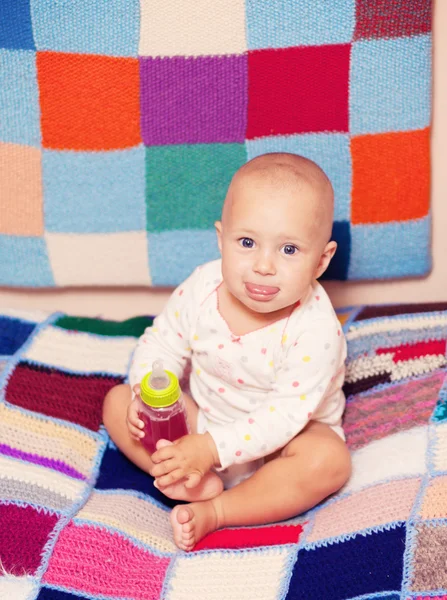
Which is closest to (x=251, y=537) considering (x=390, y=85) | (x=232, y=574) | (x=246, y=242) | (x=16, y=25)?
(x=232, y=574)

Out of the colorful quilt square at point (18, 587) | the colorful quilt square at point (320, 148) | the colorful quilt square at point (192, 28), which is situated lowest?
the colorful quilt square at point (18, 587)

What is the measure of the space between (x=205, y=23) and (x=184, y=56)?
6 centimetres

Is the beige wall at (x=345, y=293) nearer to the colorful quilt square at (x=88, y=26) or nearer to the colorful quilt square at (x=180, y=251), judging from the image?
the colorful quilt square at (x=180, y=251)

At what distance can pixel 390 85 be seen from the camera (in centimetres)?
124

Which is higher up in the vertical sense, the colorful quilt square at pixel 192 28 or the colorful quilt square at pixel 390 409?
the colorful quilt square at pixel 192 28

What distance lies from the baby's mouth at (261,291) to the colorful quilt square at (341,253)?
353mm

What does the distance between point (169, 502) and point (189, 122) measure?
2.06ft

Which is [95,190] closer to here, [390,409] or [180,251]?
[180,251]

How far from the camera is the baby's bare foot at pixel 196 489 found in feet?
3.50

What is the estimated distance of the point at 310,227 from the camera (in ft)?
3.33

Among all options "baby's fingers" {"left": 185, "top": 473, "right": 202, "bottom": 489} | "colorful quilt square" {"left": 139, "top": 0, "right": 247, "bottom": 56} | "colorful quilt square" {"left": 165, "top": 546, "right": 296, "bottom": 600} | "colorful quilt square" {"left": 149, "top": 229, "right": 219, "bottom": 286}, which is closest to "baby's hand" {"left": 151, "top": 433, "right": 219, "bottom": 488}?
"baby's fingers" {"left": 185, "top": 473, "right": 202, "bottom": 489}

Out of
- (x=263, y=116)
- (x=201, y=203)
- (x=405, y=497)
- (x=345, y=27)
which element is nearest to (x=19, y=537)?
(x=405, y=497)

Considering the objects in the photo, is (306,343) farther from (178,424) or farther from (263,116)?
(263,116)

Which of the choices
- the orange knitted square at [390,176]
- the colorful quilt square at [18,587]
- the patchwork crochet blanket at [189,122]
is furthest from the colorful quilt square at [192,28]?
the colorful quilt square at [18,587]
